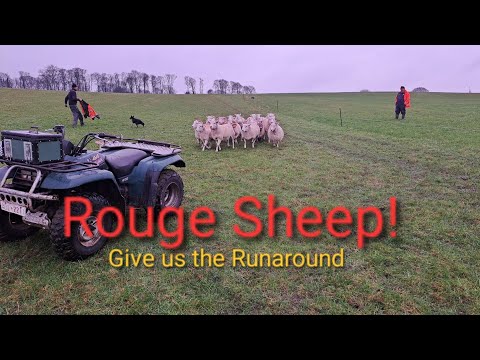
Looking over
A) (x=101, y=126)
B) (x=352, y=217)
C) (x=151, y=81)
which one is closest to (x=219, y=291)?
(x=352, y=217)

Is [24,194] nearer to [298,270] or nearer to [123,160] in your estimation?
[123,160]

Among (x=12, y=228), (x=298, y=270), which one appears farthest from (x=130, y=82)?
(x=298, y=270)

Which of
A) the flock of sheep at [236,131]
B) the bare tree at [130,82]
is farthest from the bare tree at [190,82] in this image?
A: the flock of sheep at [236,131]

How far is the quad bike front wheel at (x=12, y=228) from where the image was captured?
4566mm

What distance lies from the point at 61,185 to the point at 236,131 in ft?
28.7

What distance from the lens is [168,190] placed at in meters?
5.94

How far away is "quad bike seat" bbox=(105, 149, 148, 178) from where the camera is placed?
4.86 metres

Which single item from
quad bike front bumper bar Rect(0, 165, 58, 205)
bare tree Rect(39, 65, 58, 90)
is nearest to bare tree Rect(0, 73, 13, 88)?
bare tree Rect(39, 65, 58, 90)

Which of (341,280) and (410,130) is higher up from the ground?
(410,130)

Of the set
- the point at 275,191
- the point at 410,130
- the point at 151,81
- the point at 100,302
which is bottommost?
the point at 100,302

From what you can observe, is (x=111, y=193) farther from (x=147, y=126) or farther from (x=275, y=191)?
(x=147, y=126)

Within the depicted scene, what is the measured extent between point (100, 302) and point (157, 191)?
2112mm

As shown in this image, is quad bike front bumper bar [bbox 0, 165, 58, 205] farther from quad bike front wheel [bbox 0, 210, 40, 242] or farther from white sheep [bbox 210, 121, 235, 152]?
white sheep [bbox 210, 121, 235, 152]

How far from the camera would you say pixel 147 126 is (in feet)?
58.6
